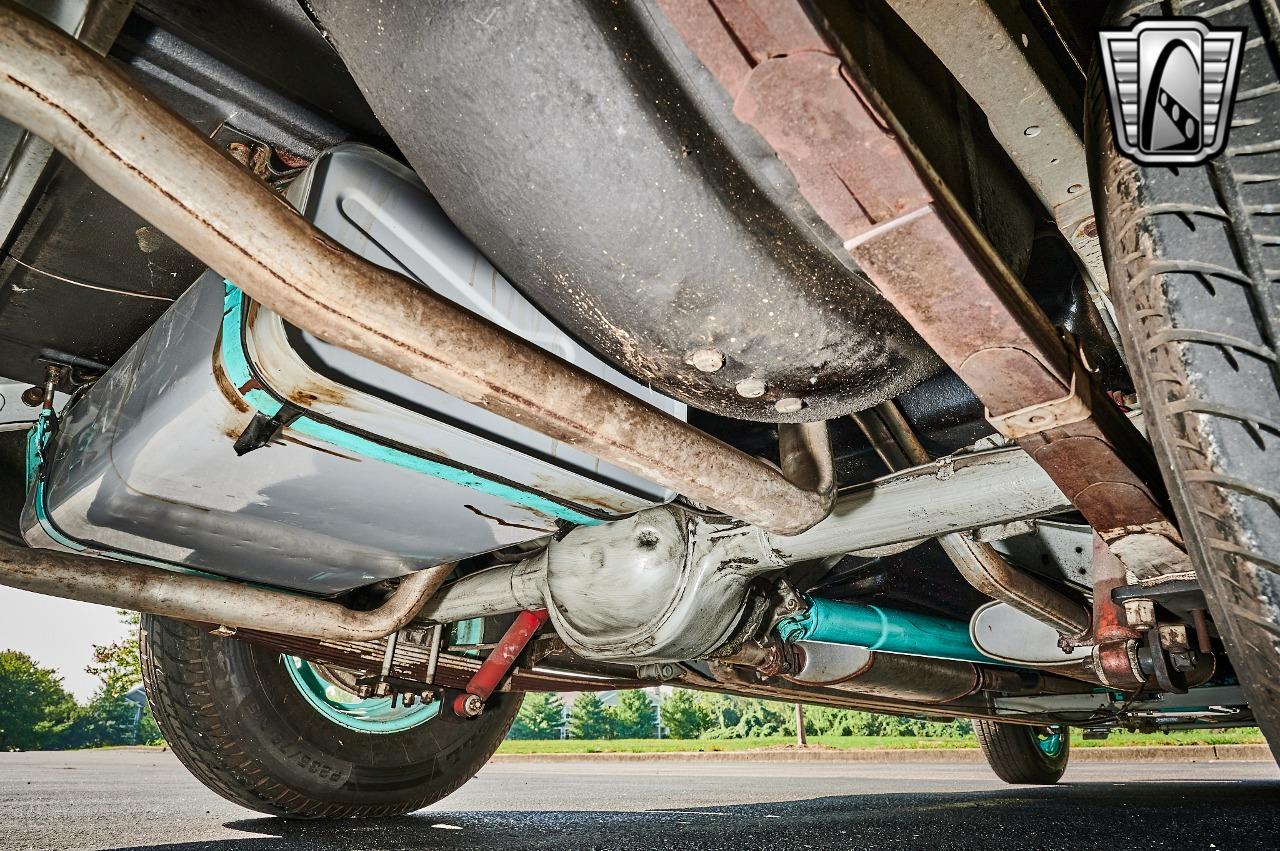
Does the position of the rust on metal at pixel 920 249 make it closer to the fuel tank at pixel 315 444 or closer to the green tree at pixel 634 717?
the fuel tank at pixel 315 444

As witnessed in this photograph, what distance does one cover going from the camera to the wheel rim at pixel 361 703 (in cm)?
195

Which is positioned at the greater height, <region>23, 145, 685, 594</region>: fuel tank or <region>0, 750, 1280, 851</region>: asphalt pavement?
<region>23, 145, 685, 594</region>: fuel tank

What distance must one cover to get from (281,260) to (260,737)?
163 cm

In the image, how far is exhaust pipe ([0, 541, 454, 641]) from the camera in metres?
1.14

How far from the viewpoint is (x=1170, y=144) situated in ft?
2.17

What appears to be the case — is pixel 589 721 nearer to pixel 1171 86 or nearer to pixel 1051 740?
pixel 1051 740

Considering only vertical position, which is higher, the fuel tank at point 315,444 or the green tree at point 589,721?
the fuel tank at point 315,444

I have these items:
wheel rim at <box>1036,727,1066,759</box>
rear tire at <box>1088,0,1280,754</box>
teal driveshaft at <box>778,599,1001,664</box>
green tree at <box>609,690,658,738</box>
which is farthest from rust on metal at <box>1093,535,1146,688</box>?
green tree at <box>609,690,658,738</box>

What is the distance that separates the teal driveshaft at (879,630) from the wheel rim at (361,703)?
0.91 metres

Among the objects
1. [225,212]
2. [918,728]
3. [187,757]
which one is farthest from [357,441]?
[918,728]

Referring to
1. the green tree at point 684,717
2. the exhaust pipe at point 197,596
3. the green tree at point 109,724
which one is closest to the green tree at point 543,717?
the green tree at point 684,717

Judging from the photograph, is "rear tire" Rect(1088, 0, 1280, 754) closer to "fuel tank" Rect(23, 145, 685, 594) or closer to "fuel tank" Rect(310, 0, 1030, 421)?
"fuel tank" Rect(310, 0, 1030, 421)

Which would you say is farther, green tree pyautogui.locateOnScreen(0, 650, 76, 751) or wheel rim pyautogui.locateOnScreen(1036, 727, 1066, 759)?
green tree pyautogui.locateOnScreen(0, 650, 76, 751)

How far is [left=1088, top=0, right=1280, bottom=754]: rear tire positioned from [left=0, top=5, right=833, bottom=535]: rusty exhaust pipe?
1.65ft
